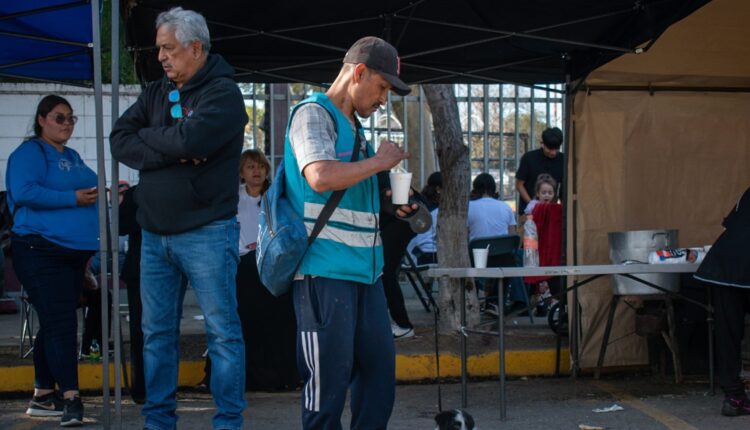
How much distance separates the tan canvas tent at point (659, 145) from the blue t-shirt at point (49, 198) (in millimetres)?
3511

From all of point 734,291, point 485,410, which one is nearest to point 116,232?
point 485,410

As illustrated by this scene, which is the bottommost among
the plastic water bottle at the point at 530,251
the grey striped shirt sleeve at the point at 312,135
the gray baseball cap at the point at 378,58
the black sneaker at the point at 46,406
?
the black sneaker at the point at 46,406

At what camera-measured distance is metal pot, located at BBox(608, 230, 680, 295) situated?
6.92 meters

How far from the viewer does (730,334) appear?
6.25m

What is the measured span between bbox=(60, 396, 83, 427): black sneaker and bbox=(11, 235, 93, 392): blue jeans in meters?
0.08

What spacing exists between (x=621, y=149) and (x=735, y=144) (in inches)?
36.0

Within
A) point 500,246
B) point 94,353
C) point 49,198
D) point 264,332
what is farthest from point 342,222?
point 500,246

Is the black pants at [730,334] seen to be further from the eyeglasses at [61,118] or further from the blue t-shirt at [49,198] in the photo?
the eyeglasses at [61,118]

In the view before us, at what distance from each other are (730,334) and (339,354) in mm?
3264

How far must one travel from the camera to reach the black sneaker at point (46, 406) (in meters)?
6.20

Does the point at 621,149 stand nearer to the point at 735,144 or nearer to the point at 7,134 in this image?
the point at 735,144

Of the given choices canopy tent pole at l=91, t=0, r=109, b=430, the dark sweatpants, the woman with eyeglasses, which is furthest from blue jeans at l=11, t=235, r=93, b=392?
the dark sweatpants

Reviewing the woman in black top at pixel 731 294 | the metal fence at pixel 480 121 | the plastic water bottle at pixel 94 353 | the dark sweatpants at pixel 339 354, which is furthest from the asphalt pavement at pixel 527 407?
the metal fence at pixel 480 121

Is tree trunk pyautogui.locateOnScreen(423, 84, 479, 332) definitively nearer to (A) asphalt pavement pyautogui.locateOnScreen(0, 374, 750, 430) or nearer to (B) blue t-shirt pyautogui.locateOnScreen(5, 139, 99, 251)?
(A) asphalt pavement pyautogui.locateOnScreen(0, 374, 750, 430)
